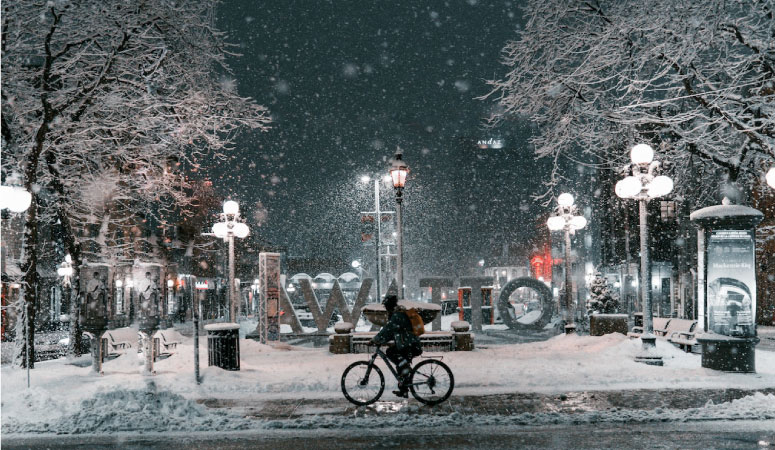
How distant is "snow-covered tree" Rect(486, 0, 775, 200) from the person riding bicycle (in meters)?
6.37

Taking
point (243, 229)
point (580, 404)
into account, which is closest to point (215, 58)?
point (243, 229)

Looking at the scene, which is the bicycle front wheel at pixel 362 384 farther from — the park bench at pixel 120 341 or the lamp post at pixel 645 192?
the park bench at pixel 120 341

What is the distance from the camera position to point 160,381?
39.7 ft

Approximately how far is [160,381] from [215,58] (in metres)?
8.00

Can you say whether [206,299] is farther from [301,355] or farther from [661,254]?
[301,355]

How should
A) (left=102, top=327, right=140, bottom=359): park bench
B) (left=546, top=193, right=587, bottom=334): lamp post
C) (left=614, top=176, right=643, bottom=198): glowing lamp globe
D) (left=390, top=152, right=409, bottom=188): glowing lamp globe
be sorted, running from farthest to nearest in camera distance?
(left=546, top=193, right=587, bottom=334): lamp post < (left=102, top=327, right=140, bottom=359): park bench < (left=390, top=152, right=409, bottom=188): glowing lamp globe < (left=614, top=176, right=643, bottom=198): glowing lamp globe

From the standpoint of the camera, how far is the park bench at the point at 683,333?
1742cm

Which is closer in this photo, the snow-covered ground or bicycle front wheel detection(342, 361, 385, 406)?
the snow-covered ground

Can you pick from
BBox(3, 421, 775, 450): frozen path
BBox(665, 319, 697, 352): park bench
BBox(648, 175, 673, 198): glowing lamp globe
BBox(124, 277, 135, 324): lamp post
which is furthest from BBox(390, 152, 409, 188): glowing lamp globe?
BBox(124, 277, 135, 324): lamp post

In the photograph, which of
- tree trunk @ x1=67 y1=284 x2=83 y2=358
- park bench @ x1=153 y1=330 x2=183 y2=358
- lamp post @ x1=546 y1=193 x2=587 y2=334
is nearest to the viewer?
tree trunk @ x1=67 y1=284 x2=83 y2=358

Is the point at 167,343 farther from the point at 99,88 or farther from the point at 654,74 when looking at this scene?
the point at 654,74

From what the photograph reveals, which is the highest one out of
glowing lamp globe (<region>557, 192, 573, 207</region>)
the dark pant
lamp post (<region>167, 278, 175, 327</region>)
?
glowing lamp globe (<region>557, 192, 573, 207</region>)

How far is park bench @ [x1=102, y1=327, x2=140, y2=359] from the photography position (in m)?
17.6

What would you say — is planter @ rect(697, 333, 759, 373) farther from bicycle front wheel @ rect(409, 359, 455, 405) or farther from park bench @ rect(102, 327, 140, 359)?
park bench @ rect(102, 327, 140, 359)
